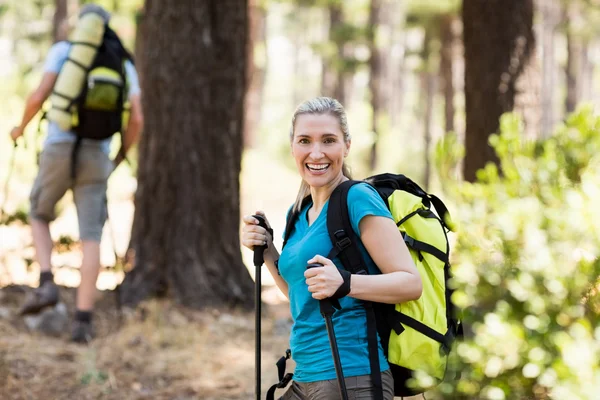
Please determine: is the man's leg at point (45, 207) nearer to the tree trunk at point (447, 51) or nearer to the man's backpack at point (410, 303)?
the man's backpack at point (410, 303)

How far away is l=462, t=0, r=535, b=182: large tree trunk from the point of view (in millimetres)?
7012

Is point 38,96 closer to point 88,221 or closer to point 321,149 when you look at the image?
point 88,221

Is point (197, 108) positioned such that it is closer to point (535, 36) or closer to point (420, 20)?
point (535, 36)

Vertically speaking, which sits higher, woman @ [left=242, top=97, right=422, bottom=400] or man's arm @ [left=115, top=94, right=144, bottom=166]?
man's arm @ [left=115, top=94, right=144, bottom=166]

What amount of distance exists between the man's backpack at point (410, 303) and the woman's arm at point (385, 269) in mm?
75

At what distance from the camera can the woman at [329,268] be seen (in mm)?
2527

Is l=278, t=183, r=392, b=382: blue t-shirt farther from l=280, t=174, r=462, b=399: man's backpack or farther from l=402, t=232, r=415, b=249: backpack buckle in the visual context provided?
l=402, t=232, r=415, b=249: backpack buckle

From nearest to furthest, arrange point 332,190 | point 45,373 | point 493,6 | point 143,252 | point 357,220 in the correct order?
point 357,220 < point 332,190 < point 45,373 < point 143,252 < point 493,6

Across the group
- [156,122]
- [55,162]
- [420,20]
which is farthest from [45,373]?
[420,20]

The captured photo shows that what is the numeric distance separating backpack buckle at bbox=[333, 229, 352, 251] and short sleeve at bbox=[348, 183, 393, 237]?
0.14 ft

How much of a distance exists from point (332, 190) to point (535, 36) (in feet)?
16.5

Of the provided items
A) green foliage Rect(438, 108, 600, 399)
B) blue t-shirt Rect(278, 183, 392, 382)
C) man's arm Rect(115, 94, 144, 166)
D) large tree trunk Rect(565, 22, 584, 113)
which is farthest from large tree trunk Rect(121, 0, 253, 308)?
large tree trunk Rect(565, 22, 584, 113)

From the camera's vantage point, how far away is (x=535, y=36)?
7148mm

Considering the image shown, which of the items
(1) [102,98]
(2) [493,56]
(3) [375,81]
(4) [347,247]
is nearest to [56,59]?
(1) [102,98]
